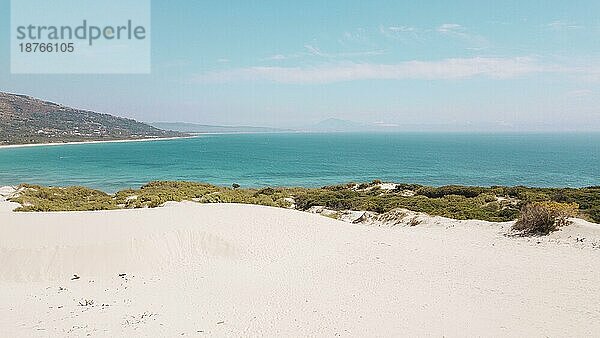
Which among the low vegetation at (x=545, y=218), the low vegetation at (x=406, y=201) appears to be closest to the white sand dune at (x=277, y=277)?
the low vegetation at (x=545, y=218)

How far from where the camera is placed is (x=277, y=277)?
1060cm

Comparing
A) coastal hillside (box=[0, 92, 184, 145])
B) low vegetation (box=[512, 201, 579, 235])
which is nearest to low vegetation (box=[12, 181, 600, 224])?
low vegetation (box=[512, 201, 579, 235])

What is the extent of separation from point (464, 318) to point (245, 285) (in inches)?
197

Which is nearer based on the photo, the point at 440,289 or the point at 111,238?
the point at 440,289

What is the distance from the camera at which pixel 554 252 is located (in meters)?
12.3

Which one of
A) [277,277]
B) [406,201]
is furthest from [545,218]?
[277,277]

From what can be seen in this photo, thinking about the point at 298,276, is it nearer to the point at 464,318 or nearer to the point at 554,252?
the point at 464,318

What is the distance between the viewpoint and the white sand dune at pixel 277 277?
785 centimetres

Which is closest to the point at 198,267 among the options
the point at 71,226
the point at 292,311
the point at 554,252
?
the point at 292,311

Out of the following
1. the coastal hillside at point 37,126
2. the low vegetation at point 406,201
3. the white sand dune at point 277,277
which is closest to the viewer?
the white sand dune at point 277,277

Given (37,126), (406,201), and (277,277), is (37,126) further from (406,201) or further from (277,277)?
(277,277)

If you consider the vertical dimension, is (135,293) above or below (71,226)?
below

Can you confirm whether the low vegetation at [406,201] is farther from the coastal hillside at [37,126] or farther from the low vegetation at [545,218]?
the coastal hillside at [37,126]

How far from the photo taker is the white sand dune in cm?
785
